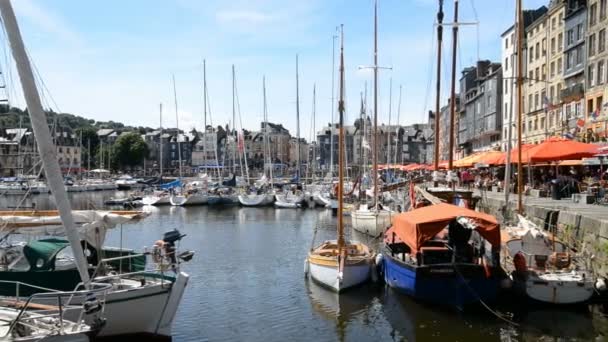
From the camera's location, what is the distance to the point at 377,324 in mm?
19750

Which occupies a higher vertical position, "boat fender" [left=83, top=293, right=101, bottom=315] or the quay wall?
the quay wall

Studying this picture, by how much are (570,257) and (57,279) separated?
59.7 ft

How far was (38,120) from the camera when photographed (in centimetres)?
1355

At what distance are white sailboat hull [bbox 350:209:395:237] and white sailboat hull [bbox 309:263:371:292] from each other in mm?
16087

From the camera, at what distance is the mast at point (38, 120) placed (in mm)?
13266

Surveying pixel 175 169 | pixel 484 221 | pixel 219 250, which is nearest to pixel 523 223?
pixel 484 221

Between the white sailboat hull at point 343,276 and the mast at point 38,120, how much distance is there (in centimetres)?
1157

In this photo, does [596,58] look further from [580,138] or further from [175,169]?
[175,169]

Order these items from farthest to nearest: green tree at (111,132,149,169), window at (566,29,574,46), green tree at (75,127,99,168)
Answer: green tree at (75,127,99,168) < green tree at (111,132,149,169) < window at (566,29,574,46)

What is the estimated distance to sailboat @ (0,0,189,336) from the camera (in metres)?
13.4

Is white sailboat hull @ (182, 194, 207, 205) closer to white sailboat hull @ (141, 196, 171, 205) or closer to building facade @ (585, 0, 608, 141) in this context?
white sailboat hull @ (141, 196, 171, 205)

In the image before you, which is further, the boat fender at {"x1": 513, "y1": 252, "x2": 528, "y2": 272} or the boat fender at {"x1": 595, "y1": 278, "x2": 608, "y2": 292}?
the boat fender at {"x1": 513, "y1": 252, "x2": 528, "y2": 272}

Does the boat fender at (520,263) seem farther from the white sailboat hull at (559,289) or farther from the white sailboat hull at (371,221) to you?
the white sailboat hull at (371,221)

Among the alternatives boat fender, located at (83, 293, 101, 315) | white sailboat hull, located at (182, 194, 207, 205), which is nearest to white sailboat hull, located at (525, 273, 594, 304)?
boat fender, located at (83, 293, 101, 315)
